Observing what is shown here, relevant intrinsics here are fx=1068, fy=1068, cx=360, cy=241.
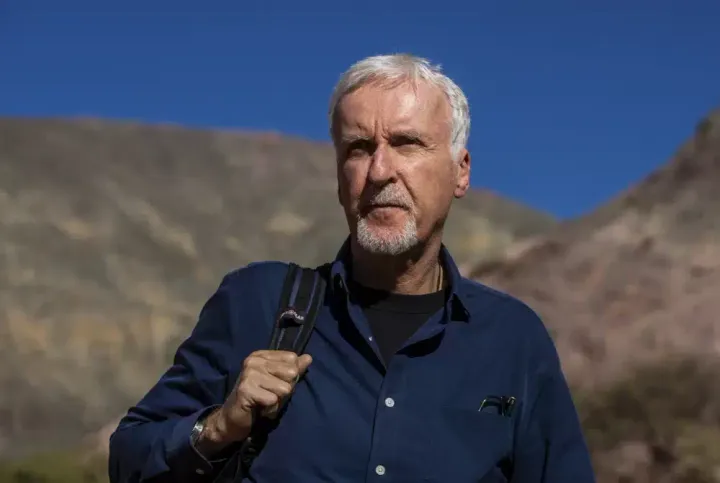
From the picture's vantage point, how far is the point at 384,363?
7.12ft

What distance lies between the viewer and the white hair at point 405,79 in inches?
91.4

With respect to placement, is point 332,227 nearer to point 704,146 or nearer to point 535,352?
point 704,146

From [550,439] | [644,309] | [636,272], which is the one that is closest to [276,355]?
[550,439]

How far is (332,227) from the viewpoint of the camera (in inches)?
1047

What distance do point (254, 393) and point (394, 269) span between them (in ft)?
1.61

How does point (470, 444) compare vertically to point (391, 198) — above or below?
below

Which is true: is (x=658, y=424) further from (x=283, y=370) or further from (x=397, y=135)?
(x=283, y=370)

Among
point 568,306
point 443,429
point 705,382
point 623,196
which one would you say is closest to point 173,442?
point 443,429

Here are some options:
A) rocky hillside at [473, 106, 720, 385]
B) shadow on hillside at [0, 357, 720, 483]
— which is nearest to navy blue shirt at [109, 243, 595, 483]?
shadow on hillside at [0, 357, 720, 483]

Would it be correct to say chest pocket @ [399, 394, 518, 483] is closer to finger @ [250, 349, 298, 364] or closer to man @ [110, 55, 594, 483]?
man @ [110, 55, 594, 483]

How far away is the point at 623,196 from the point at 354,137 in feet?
32.0

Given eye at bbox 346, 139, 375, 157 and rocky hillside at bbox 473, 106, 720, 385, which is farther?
rocky hillside at bbox 473, 106, 720, 385

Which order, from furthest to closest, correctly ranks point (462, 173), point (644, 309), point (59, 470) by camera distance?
point (59, 470)
point (644, 309)
point (462, 173)

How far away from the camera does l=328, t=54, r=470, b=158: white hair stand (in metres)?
2.32
